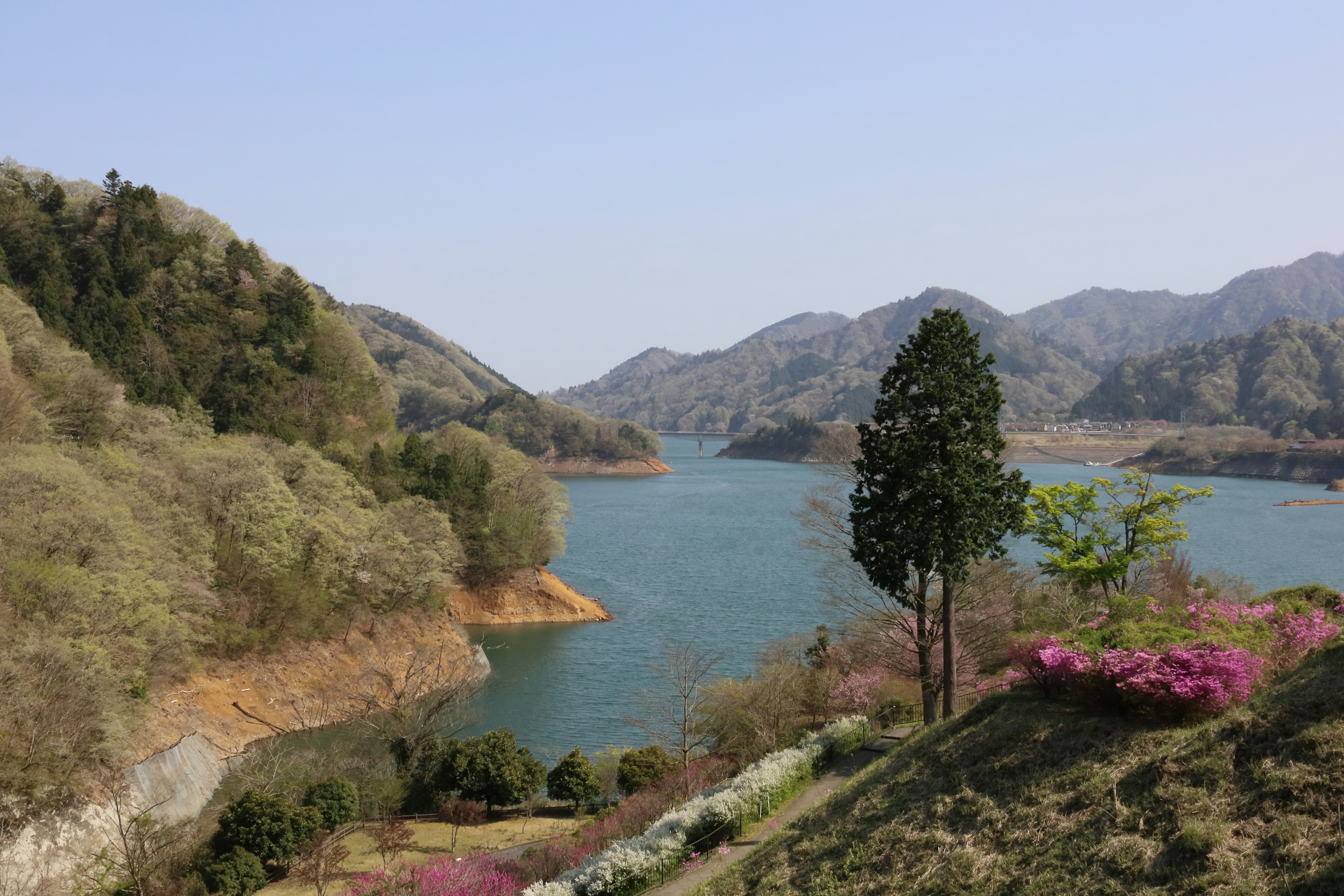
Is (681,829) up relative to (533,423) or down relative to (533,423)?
down

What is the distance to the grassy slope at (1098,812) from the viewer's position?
9.14 m

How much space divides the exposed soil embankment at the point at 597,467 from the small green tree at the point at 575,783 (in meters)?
137

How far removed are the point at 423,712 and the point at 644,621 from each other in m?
23.1

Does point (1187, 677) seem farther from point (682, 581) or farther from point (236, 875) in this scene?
point (682, 581)

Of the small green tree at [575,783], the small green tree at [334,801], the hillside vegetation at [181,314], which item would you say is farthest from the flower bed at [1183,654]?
the hillside vegetation at [181,314]

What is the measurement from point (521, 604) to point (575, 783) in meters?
28.7

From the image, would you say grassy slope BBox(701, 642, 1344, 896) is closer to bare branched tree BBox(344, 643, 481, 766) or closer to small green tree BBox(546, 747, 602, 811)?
small green tree BBox(546, 747, 602, 811)

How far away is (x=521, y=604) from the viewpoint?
5309 cm

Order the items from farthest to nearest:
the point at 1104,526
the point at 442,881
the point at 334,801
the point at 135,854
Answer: the point at 1104,526 → the point at 334,801 → the point at 135,854 → the point at 442,881

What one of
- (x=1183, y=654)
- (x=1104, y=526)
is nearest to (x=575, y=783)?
(x=1183, y=654)

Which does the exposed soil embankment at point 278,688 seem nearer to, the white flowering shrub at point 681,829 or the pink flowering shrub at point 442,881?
the pink flowering shrub at point 442,881

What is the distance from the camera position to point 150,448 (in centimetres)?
3988

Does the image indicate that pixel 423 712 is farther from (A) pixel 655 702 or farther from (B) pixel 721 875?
(B) pixel 721 875

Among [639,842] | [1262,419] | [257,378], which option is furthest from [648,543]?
[1262,419]
